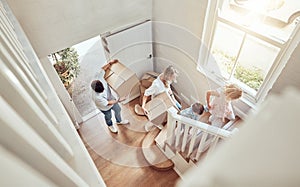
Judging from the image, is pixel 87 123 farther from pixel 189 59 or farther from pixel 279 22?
pixel 279 22

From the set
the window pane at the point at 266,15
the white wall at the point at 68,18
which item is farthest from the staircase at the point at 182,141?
the white wall at the point at 68,18

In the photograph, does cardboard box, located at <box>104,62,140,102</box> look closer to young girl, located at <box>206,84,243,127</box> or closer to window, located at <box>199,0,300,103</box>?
window, located at <box>199,0,300,103</box>

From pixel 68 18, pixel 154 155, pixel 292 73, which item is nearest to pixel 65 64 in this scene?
pixel 68 18

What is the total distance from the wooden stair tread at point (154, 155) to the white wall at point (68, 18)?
74.3 inches

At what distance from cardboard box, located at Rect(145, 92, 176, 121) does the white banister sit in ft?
2.02

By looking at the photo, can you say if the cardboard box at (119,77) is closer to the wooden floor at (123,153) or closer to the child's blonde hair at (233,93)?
the wooden floor at (123,153)

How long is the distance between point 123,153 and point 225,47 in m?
2.28

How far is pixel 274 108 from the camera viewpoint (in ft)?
0.71

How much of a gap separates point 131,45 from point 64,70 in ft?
4.59

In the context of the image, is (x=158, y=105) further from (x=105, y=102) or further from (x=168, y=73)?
(x=105, y=102)

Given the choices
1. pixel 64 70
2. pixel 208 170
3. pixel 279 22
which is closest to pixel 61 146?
pixel 208 170

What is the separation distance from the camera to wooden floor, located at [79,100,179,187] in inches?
114

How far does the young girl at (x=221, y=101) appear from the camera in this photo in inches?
88.7

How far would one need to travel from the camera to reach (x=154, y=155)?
303 centimetres
